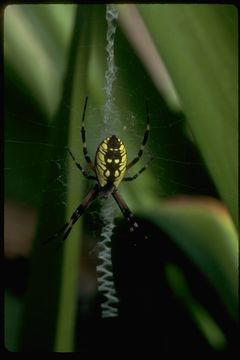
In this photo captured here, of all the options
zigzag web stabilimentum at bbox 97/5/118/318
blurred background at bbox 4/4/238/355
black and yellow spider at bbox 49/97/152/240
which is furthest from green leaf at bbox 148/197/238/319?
zigzag web stabilimentum at bbox 97/5/118/318

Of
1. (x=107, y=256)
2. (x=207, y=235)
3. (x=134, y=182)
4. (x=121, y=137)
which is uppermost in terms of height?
(x=121, y=137)

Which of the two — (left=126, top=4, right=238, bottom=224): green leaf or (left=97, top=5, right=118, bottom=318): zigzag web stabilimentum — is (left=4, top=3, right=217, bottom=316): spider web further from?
(left=126, top=4, right=238, bottom=224): green leaf

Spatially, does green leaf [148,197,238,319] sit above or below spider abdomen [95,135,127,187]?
below

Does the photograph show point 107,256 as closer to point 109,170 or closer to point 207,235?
point 109,170

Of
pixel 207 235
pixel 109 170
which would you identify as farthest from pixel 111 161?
pixel 207 235

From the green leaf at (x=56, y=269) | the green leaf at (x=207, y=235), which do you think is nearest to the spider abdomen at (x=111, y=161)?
the green leaf at (x=207, y=235)

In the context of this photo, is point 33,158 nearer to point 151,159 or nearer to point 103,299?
point 151,159
